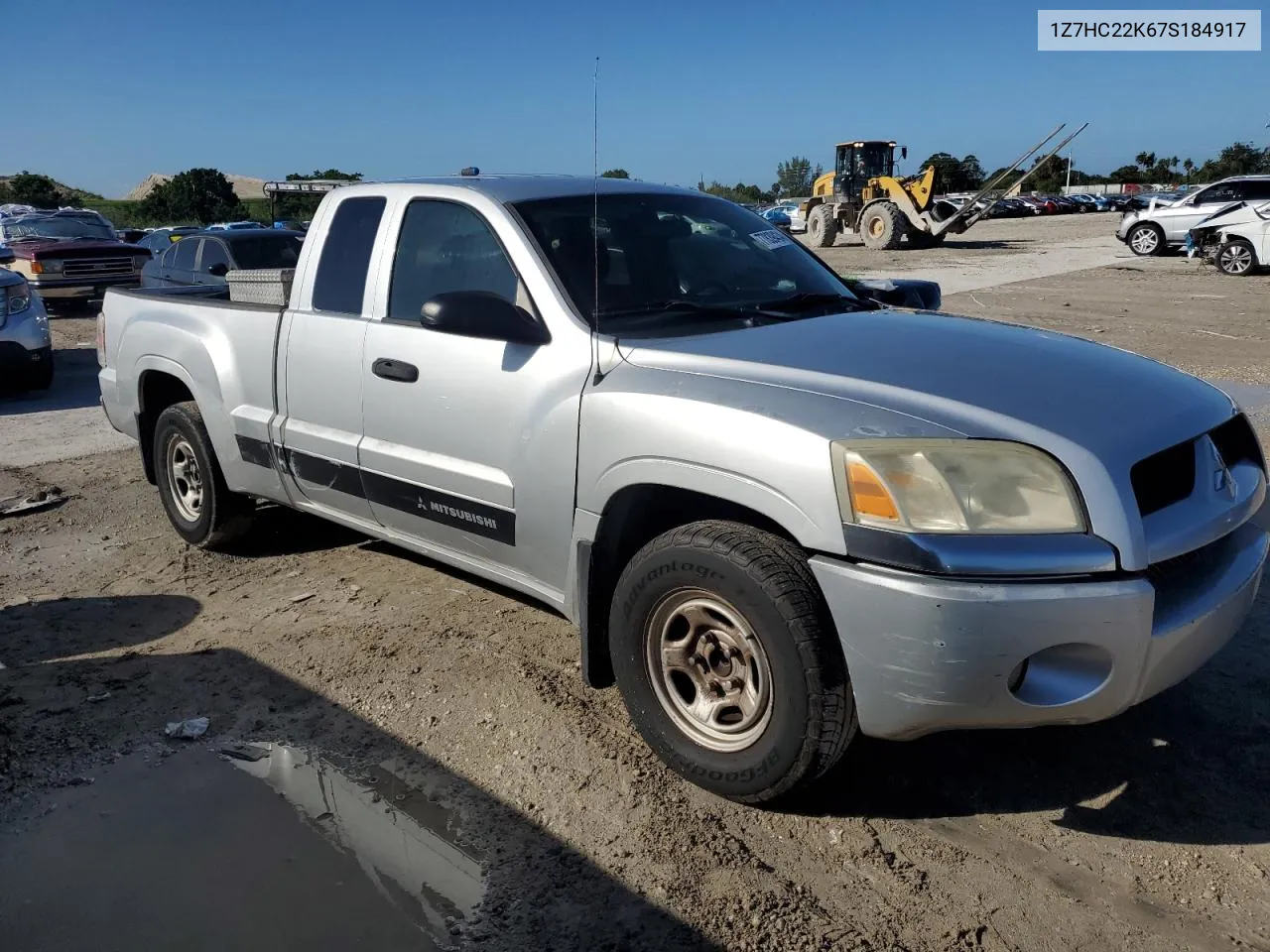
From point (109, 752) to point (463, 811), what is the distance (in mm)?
1301

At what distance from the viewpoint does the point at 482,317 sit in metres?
3.52

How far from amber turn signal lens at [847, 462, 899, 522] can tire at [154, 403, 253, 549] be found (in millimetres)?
3611

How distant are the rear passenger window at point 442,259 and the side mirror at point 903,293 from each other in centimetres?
160

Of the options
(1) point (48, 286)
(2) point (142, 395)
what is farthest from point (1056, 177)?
(2) point (142, 395)

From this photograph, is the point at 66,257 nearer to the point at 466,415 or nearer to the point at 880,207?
the point at 466,415

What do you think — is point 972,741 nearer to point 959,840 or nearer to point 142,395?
point 959,840

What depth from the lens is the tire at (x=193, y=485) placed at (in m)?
5.26

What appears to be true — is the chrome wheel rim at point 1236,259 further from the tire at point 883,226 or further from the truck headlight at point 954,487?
the truck headlight at point 954,487

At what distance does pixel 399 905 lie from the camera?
2.73m

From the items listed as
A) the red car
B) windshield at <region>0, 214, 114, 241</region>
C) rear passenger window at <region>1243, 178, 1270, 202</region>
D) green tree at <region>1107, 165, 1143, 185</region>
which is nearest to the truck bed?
the red car

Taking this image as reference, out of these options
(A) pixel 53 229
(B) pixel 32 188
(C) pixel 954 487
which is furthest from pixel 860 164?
(B) pixel 32 188

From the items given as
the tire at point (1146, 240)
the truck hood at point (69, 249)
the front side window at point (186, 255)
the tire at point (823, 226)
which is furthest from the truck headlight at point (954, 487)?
the tire at point (823, 226)

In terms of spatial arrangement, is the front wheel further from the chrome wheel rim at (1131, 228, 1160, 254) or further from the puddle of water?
the puddle of water

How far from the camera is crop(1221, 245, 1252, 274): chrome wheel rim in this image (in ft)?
67.2
